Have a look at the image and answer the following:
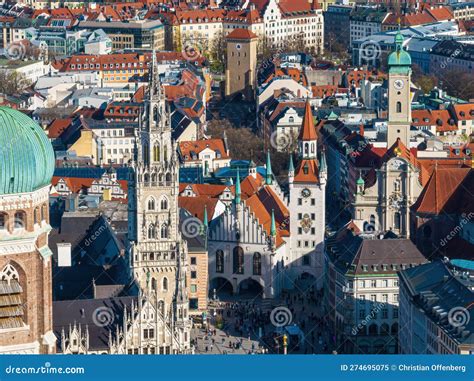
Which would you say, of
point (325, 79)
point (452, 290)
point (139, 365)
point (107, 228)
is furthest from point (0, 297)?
point (325, 79)

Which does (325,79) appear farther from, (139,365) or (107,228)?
(139,365)

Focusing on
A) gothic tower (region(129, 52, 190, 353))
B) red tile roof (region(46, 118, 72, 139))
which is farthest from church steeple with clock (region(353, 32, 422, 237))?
red tile roof (region(46, 118, 72, 139))

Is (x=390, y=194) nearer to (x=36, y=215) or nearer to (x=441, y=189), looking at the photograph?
(x=441, y=189)

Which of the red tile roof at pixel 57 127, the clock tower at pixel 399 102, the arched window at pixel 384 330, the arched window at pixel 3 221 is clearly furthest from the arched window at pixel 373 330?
the red tile roof at pixel 57 127

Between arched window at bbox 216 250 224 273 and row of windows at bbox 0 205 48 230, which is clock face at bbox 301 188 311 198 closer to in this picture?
arched window at bbox 216 250 224 273

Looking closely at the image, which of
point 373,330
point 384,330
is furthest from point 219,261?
point 384,330

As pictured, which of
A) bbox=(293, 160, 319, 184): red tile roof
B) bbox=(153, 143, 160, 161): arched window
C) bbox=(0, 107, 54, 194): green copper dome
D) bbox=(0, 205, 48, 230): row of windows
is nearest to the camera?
bbox=(0, 107, 54, 194): green copper dome
